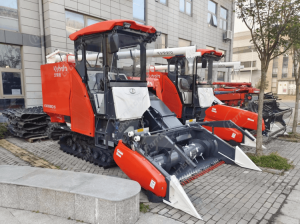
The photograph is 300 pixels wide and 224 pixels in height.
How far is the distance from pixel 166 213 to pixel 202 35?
1601cm

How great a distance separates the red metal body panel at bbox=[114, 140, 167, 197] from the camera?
3.40 m

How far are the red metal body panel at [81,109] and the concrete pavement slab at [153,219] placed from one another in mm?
2171

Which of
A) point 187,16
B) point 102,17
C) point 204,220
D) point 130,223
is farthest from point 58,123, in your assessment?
point 187,16

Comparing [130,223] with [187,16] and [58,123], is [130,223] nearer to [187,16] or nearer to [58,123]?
[58,123]

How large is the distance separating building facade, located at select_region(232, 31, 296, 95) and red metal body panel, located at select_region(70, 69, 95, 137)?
43.0 metres

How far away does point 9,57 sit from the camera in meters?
8.42

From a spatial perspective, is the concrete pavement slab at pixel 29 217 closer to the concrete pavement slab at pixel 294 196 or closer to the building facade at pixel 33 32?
the concrete pavement slab at pixel 294 196

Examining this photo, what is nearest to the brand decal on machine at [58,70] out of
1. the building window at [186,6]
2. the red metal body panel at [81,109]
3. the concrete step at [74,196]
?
the red metal body panel at [81,109]

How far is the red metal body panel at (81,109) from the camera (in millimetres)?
4684

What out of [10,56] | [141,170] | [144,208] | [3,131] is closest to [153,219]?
[144,208]

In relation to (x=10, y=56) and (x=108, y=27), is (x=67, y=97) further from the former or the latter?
(x=10, y=56)

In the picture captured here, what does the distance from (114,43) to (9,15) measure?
668cm

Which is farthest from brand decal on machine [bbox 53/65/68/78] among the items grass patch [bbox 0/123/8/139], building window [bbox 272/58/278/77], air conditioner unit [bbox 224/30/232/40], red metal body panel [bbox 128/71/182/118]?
building window [bbox 272/58/278/77]

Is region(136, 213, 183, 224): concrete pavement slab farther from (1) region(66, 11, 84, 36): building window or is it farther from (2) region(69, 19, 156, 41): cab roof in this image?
(1) region(66, 11, 84, 36): building window
